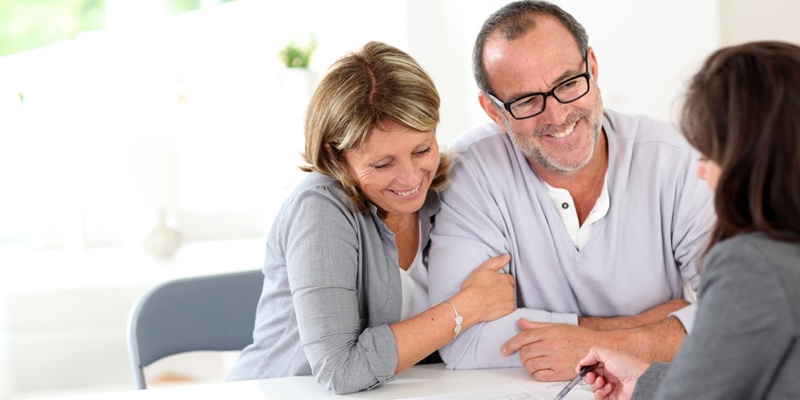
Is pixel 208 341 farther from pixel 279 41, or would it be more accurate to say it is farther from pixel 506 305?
pixel 279 41

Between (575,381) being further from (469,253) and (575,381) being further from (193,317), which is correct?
(193,317)

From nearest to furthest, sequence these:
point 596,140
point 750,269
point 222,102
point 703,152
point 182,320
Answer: point 750,269, point 703,152, point 596,140, point 182,320, point 222,102

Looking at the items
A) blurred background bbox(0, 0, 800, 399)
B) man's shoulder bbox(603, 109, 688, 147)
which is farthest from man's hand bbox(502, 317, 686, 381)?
blurred background bbox(0, 0, 800, 399)

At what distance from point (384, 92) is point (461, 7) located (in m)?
1.70

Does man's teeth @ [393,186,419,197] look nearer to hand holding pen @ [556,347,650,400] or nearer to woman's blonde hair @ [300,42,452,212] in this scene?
woman's blonde hair @ [300,42,452,212]

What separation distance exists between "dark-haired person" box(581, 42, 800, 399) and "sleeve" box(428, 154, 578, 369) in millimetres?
779

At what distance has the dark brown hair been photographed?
37.4 inches

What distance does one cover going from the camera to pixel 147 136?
355 cm

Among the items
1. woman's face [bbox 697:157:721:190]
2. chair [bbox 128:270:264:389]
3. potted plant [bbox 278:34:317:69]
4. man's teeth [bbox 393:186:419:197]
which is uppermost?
potted plant [bbox 278:34:317:69]

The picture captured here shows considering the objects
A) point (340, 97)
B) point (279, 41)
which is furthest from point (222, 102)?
point (340, 97)

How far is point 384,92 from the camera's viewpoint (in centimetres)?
176

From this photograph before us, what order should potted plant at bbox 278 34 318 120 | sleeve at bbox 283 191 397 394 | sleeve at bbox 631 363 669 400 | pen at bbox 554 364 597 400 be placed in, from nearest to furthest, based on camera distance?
sleeve at bbox 631 363 669 400 → pen at bbox 554 364 597 400 → sleeve at bbox 283 191 397 394 → potted plant at bbox 278 34 318 120

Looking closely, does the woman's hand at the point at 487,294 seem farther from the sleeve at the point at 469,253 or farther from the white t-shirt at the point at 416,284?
the white t-shirt at the point at 416,284

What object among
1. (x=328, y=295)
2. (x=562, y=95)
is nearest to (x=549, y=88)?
(x=562, y=95)
